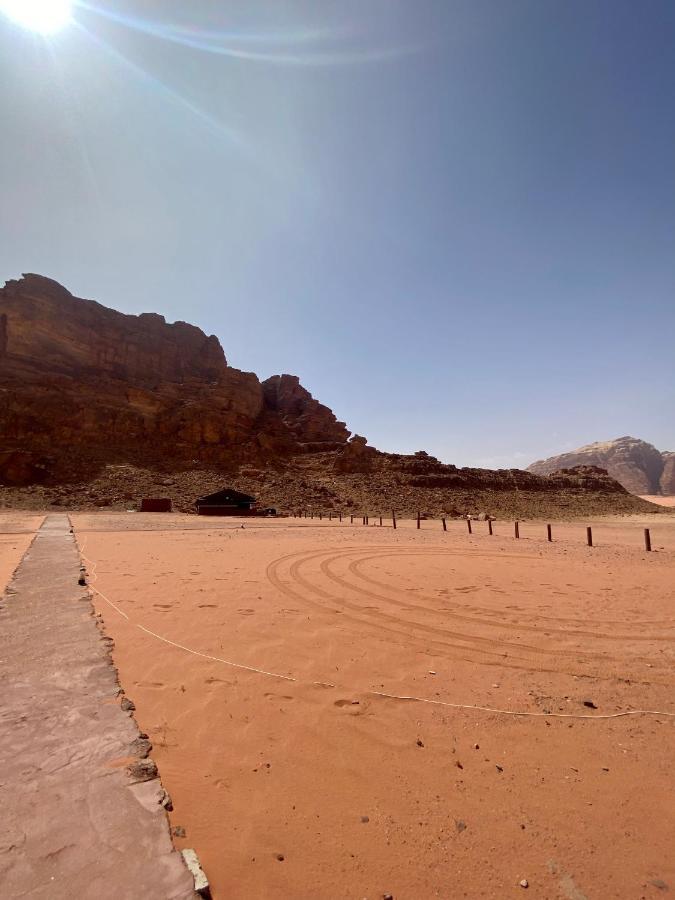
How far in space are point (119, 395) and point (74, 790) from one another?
79881mm

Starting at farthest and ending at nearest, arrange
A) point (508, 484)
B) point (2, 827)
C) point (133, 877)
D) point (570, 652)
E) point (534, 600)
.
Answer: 1. point (508, 484)
2. point (534, 600)
3. point (570, 652)
4. point (2, 827)
5. point (133, 877)

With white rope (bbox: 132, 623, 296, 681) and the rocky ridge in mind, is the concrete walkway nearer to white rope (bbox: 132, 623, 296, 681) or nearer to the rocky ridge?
white rope (bbox: 132, 623, 296, 681)

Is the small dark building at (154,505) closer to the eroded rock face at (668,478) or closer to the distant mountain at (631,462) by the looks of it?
the distant mountain at (631,462)

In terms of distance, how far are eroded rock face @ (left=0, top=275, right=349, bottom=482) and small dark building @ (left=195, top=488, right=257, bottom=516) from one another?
894 inches

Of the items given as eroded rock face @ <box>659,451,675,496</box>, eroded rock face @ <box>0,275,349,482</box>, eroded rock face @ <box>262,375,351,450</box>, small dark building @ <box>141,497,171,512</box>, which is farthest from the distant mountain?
small dark building @ <box>141,497,171,512</box>

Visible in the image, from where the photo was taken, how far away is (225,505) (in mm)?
45844

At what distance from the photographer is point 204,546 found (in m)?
15.8

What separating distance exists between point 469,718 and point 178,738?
7.93 feet

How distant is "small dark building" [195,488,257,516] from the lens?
4439 centimetres

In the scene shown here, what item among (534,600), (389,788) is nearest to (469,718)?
(389,788)

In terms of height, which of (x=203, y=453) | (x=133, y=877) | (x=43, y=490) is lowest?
(x=133, y=877)

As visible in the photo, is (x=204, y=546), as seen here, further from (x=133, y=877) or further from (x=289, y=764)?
(x=133, y=877)

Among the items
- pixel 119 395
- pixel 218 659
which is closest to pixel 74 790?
pixel 218 659

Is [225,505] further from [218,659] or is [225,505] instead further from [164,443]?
[218,659]
